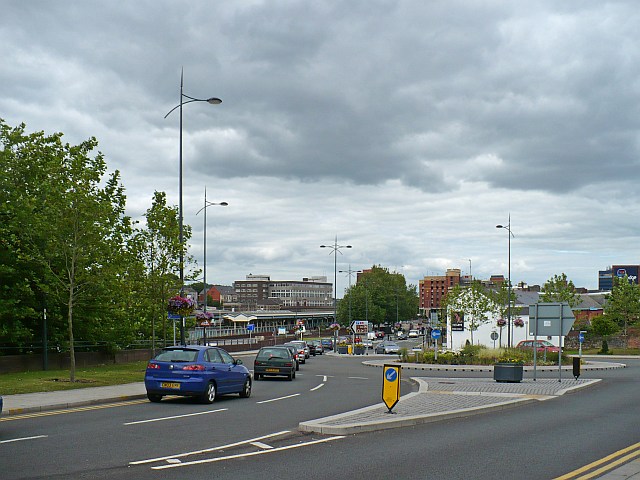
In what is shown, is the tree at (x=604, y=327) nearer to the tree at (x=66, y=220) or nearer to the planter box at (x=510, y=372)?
the planter box at (x=510, y=372)

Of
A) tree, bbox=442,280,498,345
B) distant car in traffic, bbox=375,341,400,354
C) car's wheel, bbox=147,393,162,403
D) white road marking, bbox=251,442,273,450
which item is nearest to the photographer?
white road marking, bbox=251,442,273,450

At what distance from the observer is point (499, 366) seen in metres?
28.9

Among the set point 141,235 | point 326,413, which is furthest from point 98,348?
point 326,413

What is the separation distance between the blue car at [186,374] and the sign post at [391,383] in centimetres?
536

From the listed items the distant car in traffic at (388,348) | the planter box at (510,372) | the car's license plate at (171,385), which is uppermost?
the car's license plate at (171,385)

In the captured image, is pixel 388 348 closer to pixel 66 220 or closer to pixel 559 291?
pixel 559 291

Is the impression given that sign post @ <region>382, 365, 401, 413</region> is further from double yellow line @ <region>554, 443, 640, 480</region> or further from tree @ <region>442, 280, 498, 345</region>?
tree @ <region>442, 280, 498, 345</region>

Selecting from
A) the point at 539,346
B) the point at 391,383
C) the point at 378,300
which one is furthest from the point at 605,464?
the point at 378,300

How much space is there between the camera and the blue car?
61.3 feet

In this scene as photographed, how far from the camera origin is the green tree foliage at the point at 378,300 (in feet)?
488

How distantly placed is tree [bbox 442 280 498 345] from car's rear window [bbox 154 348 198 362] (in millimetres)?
51629

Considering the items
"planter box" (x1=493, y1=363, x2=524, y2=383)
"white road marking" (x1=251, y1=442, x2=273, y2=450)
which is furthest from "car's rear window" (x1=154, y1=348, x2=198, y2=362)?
"planter box" (x1=493, y1=363, x2=524, y2=383)

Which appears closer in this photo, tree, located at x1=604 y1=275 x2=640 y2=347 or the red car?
the red car

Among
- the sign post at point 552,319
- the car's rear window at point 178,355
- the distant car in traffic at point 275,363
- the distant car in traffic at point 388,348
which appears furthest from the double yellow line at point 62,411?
the distant car in traffic at point 388,348
